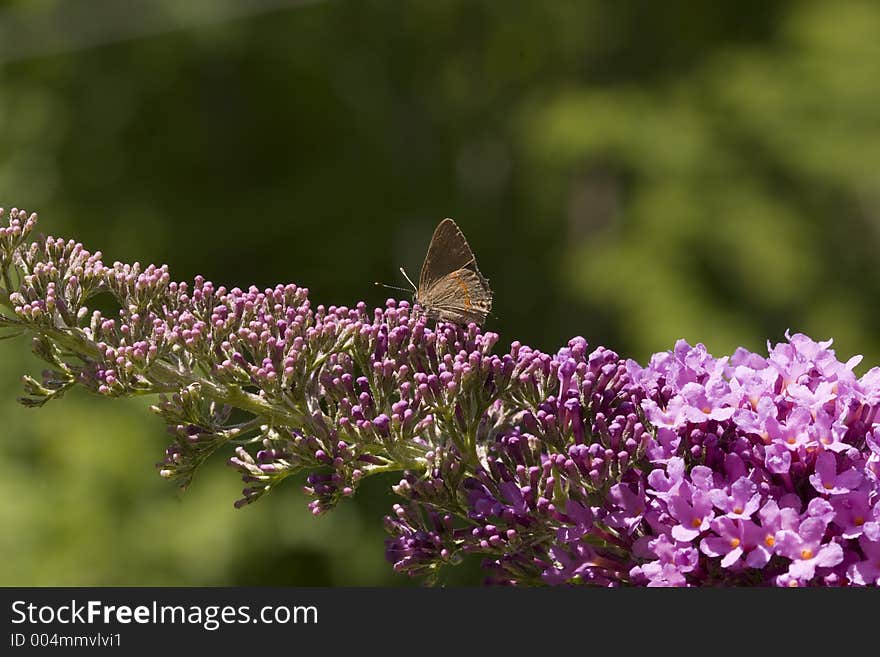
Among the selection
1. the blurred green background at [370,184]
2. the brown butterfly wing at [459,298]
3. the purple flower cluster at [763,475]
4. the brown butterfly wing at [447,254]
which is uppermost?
the blurred green background at [370,184]

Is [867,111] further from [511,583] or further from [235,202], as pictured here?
[511,583]

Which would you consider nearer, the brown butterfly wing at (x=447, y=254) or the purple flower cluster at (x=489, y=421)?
the purple flower cluster at (x=489, y=421)

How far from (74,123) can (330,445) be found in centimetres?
882

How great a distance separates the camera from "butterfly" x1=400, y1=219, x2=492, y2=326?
117 inches

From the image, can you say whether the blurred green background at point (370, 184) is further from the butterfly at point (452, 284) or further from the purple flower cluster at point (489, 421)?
the purple flower cluster at point (489, 421)

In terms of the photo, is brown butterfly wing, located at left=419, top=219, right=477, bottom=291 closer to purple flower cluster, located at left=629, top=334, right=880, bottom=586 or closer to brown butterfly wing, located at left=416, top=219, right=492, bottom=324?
brown butterfly wing, located at left=416, top=219, right=492, bottom=324

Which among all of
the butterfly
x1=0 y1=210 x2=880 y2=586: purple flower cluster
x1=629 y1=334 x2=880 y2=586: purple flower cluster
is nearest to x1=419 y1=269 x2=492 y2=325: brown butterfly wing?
the butterfly

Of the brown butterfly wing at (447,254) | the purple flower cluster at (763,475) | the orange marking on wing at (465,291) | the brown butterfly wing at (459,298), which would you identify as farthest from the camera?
the brown butterfly wing at (447,254)

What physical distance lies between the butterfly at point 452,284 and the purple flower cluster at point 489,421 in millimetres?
180

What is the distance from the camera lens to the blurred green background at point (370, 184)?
8.64m

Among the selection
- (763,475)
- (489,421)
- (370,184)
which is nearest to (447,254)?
(489,421)

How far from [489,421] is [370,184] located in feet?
28.5

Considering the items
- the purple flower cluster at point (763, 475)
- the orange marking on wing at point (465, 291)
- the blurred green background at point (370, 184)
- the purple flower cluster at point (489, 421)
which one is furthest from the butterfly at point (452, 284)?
the blurred green background at point (370, 184)

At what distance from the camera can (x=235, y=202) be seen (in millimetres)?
10828
